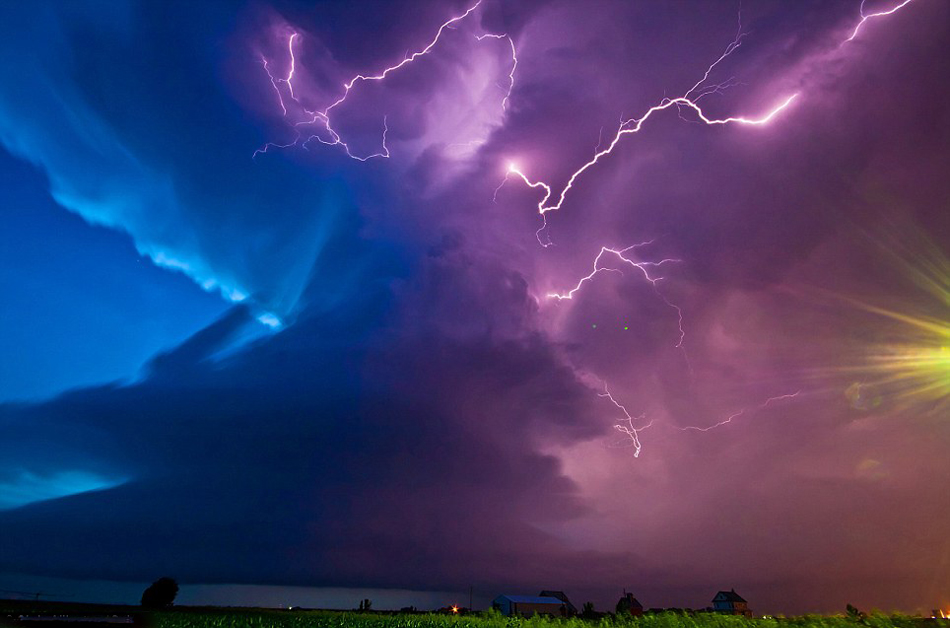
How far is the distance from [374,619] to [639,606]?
75.4 meters

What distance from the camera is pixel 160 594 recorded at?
189 ft

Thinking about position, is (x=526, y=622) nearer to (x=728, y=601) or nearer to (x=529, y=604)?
(x=529, y=604)

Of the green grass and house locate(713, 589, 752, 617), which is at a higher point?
house locate(713, 589, 752, 617)

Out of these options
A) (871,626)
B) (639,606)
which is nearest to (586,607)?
(639,606)

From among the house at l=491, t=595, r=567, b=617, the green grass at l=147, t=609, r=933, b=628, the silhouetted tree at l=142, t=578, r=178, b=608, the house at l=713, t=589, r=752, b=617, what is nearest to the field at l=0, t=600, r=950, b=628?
the green grass at l=147, t=609, r=933, b=628

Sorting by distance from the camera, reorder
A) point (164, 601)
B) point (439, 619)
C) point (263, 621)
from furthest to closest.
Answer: point (164, 601), point (263, 621), point (439, 619)

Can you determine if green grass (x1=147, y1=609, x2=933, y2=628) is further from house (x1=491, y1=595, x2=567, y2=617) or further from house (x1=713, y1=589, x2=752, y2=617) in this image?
house (x1=713, y1=589, x2=752, y2=617)

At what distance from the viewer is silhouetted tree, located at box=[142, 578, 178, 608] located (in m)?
57.2

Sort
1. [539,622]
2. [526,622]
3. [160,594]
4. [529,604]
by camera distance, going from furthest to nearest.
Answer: [529,604] < [160,594] < [526,622] < [539,622]

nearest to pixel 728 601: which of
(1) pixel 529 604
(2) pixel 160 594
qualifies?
(1) pixel 529 604

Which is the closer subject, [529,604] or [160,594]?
[160,594]

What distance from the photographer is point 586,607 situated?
71.9 meters

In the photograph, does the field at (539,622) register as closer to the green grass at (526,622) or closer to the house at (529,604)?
the green grass at (526,622)

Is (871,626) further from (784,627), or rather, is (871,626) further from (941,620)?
(784,627)
